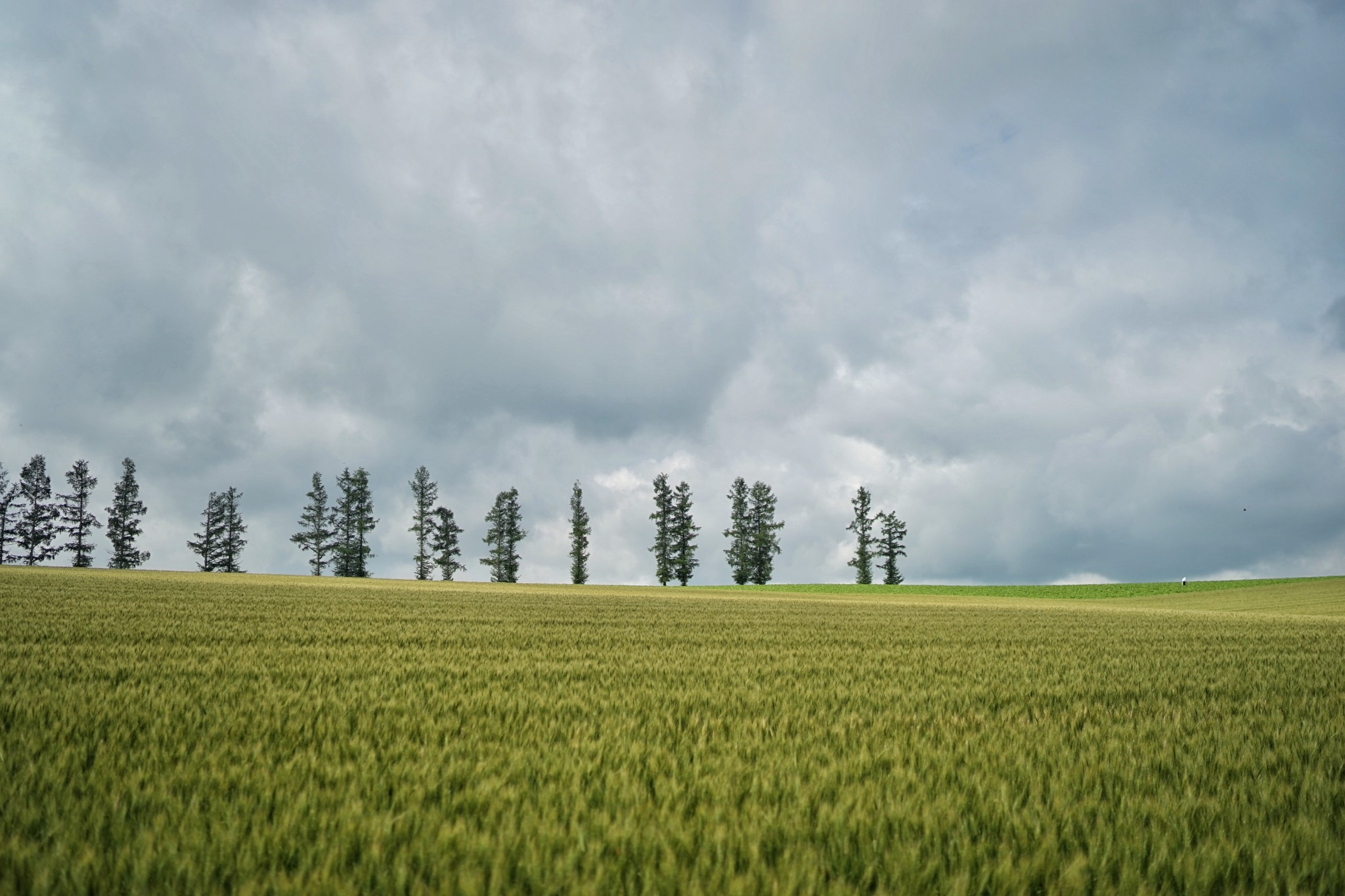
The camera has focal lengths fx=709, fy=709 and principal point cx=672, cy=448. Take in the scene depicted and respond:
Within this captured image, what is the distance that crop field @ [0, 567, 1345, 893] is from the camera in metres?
2.84

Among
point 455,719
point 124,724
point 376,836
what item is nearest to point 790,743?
point 455,719

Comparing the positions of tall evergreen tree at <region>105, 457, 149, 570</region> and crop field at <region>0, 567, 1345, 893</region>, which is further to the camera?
tall evergreen tree at <region>105, 457, 149, 570</region>

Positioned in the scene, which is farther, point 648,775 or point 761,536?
point 761,536

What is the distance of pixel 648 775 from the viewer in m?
4.07

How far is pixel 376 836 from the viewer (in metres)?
2.95

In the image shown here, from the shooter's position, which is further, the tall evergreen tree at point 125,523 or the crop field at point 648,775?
the tall evergreen tree at point 125,523

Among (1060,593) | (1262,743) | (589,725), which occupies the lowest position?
(1060,593)

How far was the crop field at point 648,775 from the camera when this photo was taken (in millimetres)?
2836

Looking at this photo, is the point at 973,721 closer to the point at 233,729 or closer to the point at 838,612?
the point at 233,729

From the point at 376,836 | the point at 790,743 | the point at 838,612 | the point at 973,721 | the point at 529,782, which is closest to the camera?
the point at 376,836

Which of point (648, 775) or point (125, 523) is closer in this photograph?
point (648, 775)

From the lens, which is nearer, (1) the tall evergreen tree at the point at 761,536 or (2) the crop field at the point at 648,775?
(2) the crop field at the point at 648,775

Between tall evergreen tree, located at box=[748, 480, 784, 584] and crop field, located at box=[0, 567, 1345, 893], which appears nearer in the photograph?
crop field, located at box=[0, 567, 1345, 893]

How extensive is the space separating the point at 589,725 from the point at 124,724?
3.26 metres
